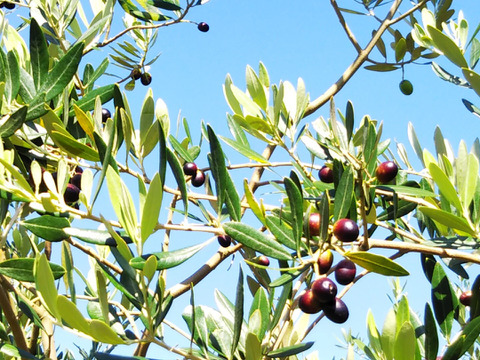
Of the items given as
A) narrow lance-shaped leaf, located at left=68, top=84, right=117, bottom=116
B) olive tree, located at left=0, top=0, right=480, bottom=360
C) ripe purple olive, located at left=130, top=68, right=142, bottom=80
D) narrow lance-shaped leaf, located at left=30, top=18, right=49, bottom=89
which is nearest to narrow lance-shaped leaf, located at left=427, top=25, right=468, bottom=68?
olive tree, located at left=0, top=0, right=480, bottom=360

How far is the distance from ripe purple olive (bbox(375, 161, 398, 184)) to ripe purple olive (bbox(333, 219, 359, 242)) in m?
0.37

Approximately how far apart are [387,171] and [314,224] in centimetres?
36

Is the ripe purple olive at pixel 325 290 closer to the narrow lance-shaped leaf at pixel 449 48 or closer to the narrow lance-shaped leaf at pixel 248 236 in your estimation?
the narrow lance-shaped leaf at pixel 248 236

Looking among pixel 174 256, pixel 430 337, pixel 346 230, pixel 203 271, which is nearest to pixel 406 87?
pixel 203 271

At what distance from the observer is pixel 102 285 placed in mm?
1312

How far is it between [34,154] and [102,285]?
61 centimetres

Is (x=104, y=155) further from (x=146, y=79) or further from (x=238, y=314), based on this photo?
(x=146, y=79)

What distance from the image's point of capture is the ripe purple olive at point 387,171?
1721 mm

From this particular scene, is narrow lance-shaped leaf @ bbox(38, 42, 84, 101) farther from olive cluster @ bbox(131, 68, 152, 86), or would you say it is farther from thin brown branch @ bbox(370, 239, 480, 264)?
olive cluster @ bbox(131, 68, 152, 86)

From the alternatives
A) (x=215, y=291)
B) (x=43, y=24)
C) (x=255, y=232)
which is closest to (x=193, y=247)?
(x=255, y=232)

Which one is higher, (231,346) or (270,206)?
(270,206)

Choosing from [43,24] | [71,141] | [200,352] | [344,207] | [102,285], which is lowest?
[200,352]

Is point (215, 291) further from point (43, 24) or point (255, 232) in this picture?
point (43, 24)

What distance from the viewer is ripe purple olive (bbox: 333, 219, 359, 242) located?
1.38 m
